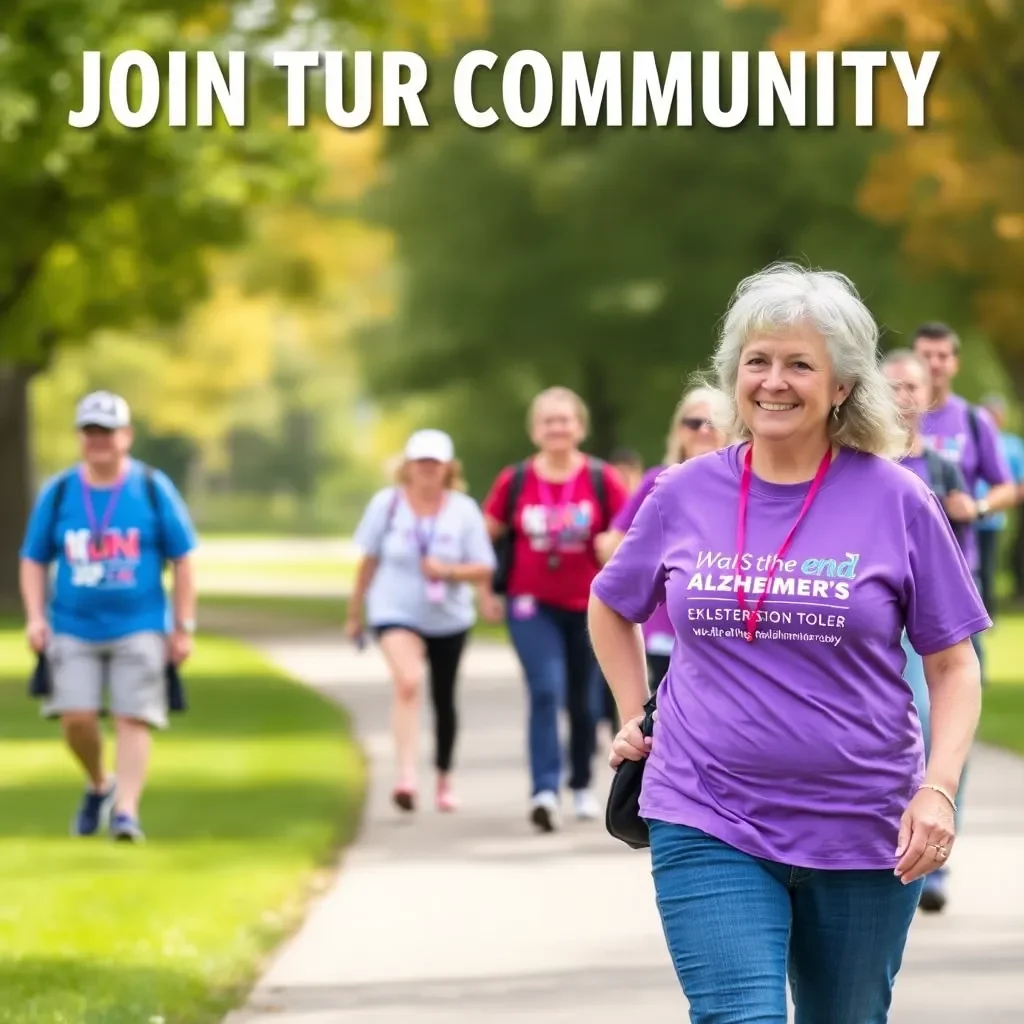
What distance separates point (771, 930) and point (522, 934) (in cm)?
388

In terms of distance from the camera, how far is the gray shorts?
1066 cm

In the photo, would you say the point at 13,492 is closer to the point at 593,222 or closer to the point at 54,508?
the point at 593,222

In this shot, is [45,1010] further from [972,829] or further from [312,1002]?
[972,829]

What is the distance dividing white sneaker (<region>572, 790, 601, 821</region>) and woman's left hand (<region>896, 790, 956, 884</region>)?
7117 mm

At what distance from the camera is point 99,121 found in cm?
2333

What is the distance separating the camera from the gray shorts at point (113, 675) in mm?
10664

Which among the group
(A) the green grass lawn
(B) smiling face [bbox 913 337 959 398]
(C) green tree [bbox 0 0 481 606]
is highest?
(C) green tree [bbox 0 0 481 606]

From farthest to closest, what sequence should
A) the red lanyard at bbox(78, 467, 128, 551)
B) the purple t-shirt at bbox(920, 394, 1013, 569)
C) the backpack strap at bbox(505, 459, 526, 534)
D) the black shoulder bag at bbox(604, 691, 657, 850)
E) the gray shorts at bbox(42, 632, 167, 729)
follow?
the backpack strap at bbox(505, 459, 526, 534)
the gray shorts at bbox(42, 632, 167, 729)
the red lanyard at bbox(78, 467, 128, 551)
the purple t-shirt at bbox(920, 394, 1013, 569)
the black shoulder bag at bbox(604, 691, 657, 850)

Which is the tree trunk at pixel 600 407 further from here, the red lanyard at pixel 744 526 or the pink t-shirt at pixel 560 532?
the red lanyard at pixel 744 526

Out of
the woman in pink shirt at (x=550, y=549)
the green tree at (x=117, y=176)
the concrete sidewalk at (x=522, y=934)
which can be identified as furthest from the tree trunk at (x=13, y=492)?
the woman in pink shirt at (x=550, y=549)

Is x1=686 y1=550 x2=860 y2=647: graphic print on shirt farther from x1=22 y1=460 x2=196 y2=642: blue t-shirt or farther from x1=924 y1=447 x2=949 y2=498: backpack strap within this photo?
x1=22 y1=460 x2=196 y2=642: blue t-shirt

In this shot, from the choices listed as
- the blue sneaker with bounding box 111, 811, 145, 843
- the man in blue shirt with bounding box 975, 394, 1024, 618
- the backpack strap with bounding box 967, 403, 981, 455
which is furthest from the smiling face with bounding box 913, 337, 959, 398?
the blue sneaker with bounding box 111, 811, 145, 843

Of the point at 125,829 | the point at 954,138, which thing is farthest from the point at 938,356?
the point at 954,138

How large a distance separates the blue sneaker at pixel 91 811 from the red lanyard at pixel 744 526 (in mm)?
7026
